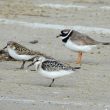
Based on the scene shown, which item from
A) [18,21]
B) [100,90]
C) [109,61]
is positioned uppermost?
[100,90]

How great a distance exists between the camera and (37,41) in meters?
20.6

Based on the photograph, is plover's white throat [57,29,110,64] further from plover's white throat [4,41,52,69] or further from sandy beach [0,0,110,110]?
plover's white throat [4,41,52,69]

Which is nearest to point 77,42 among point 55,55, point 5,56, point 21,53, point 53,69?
point 55,55

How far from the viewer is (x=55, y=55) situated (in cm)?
1825

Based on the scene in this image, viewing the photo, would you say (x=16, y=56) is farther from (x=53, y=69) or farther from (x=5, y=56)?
(x=53, y=69)

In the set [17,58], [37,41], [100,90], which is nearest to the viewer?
[100,90]

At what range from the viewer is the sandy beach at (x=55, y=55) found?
1178cm

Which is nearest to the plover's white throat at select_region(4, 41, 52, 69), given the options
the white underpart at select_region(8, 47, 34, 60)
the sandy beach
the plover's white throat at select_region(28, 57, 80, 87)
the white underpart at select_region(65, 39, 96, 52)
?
the white underpart at select_region(8, 47, 34, 60)

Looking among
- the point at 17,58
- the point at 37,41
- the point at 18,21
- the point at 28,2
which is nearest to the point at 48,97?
the point at 17,58

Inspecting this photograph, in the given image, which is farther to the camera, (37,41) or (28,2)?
(28,2)

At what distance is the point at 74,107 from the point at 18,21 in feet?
45.5

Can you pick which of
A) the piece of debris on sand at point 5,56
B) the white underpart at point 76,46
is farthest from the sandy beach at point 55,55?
the white underpart at point 76,46

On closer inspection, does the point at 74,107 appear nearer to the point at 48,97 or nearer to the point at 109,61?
the point at 48,97

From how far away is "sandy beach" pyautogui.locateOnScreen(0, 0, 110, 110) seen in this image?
11781mm
